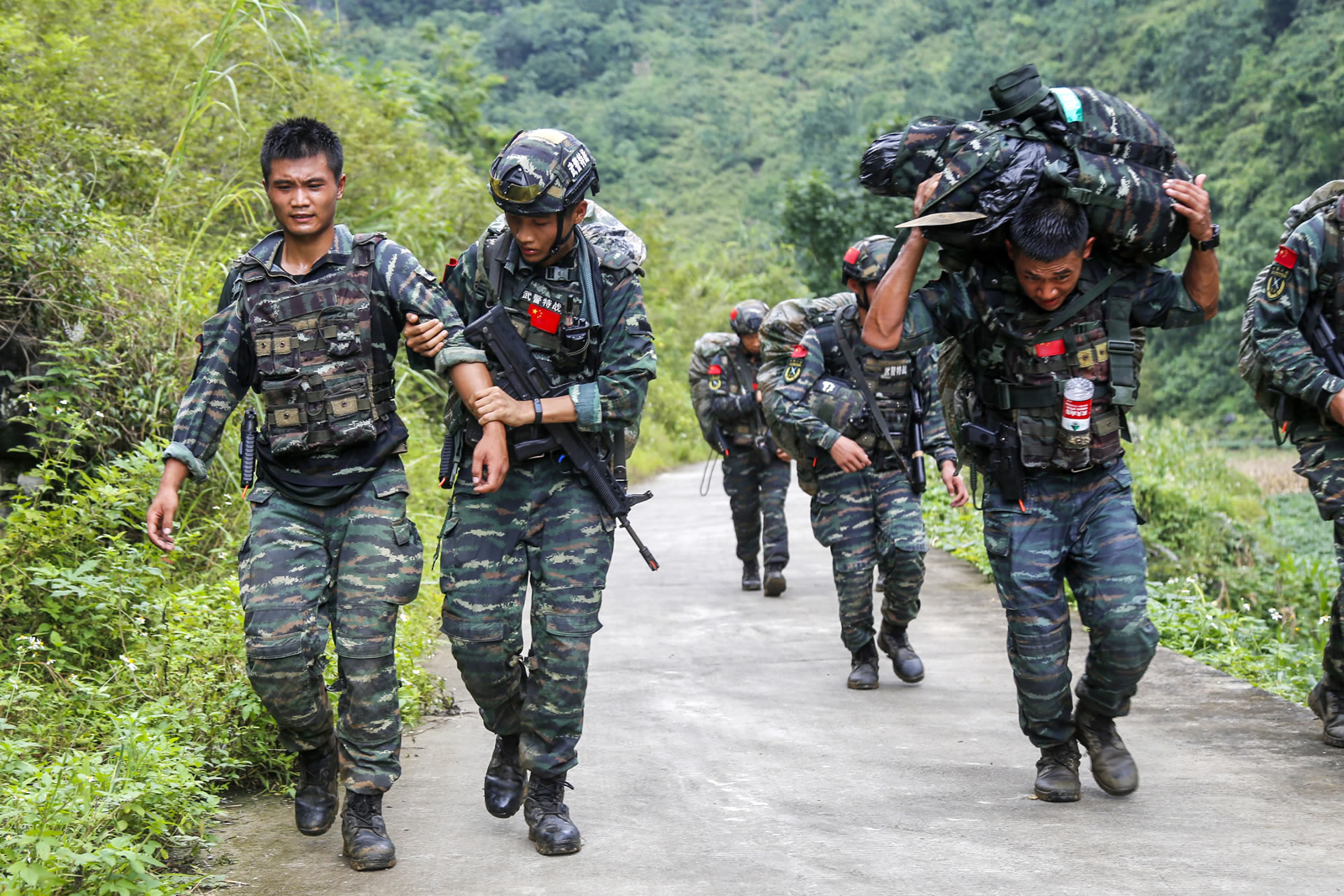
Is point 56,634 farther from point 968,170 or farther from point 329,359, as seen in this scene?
point 968,170

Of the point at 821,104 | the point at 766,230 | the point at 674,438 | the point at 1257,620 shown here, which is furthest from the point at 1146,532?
the point at 821,104

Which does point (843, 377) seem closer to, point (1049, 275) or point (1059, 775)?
point (1049, 275)

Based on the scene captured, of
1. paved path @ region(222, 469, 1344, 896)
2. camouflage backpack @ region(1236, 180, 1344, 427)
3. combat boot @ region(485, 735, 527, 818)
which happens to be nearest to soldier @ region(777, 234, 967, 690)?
paved path @ region(222, 469, 1344, 896)

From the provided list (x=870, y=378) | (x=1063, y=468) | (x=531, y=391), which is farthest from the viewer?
(x=870, y=378)

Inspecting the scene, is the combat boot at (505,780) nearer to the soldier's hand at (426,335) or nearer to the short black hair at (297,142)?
the soldier's hand at (426,335)

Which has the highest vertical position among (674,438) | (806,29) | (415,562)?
(806,29)

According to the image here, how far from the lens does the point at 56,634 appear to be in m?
5.57

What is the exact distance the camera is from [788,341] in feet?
26.9

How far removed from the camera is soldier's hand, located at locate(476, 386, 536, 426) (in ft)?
14.5

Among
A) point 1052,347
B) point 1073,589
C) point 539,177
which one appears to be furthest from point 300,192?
point 1073,589

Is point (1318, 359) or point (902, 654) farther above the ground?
point (1318, 359)

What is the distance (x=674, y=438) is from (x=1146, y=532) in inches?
516

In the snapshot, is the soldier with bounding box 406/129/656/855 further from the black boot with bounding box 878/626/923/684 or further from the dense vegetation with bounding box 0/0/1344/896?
the black boot with bounding box 878/626/923/684

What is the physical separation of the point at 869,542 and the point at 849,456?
0.55 metres
